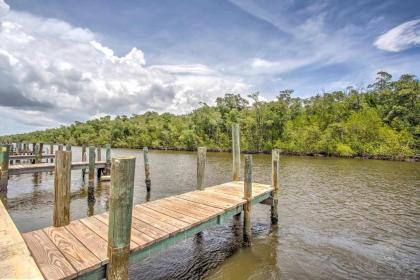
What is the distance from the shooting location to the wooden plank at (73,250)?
370 centimetres

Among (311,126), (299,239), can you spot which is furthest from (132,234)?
(311,126)

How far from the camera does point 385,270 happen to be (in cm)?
668

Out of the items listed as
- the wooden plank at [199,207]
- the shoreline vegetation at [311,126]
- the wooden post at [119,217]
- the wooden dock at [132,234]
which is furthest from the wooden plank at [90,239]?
the shoreline vegetation at [311,126]

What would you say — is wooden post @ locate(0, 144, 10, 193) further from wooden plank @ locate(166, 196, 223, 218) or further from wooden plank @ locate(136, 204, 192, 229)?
wooden plank @ locate(166, 196, 223, 218)

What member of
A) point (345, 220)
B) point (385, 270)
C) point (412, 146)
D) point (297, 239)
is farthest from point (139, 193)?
point (412, 146)

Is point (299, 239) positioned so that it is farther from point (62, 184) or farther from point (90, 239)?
point (62, 184)

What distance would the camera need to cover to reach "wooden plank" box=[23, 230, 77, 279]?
11.4ft

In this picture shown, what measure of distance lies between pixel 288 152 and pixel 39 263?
5435 centimetres

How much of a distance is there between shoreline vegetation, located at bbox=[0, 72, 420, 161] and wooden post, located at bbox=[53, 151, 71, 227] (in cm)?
5090

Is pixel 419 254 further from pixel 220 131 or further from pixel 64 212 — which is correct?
pixel 220 131

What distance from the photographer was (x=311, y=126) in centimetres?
5756

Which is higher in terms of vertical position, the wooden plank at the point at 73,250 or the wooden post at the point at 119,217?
the wooden post at the point at 119,217

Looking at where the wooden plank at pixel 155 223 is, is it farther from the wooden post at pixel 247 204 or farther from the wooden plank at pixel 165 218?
the wooden post at pixel 247 204

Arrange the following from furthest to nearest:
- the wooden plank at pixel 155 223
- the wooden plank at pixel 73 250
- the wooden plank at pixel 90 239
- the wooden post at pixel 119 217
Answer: the wooden plank at pixel 155 223 → the wooden plank at pixel 90 239 → the wooden post at pixel 119 217 → the wooden plank at pixel 73 250
